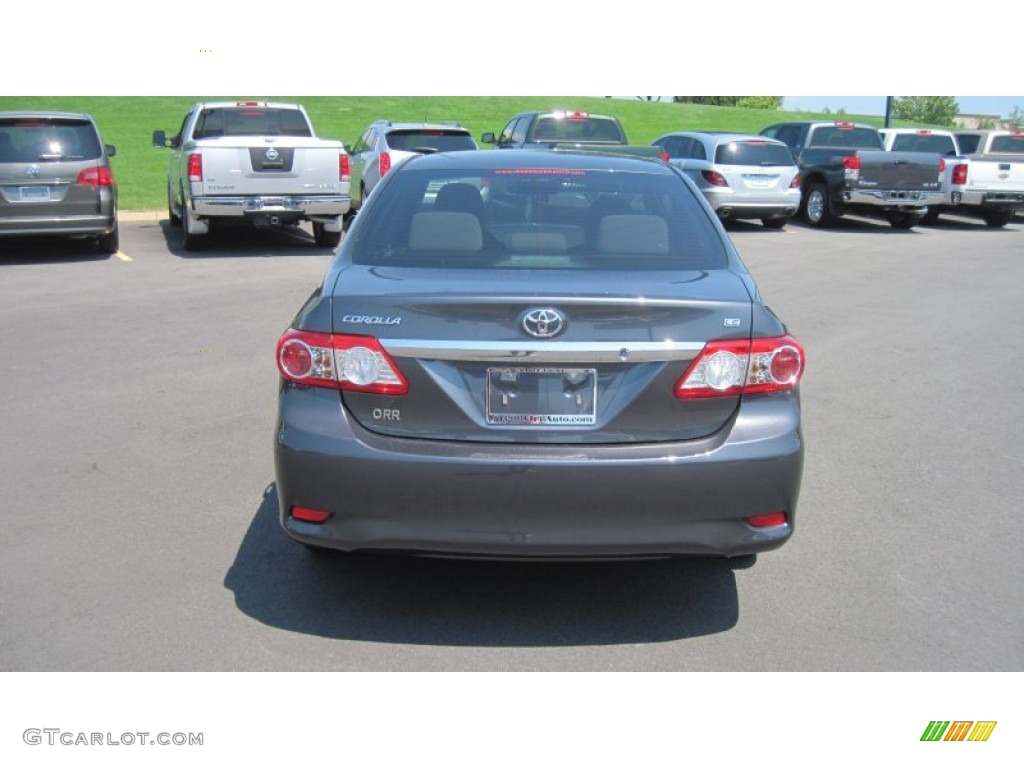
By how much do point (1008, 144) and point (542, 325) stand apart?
67.9ft

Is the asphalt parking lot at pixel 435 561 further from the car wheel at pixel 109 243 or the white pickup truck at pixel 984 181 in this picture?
the white pickup truck at pixel 984 181

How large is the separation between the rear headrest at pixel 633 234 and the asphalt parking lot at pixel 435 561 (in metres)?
1.38

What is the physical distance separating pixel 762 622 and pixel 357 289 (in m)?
1.96

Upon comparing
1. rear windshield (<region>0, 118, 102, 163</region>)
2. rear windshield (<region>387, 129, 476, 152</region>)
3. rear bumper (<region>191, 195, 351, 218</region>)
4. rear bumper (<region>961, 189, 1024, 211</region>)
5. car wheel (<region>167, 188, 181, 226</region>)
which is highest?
rear windshield (<region>0, 118, 102, 163</region>)

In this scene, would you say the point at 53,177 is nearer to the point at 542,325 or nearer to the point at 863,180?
the point at 542,325

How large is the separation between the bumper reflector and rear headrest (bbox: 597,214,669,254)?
58.8 inches

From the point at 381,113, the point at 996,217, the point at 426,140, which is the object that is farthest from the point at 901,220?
the point at 381,113

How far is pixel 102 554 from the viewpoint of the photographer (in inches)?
198

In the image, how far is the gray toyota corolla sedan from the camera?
13.2 ft

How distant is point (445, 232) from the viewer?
472 cm

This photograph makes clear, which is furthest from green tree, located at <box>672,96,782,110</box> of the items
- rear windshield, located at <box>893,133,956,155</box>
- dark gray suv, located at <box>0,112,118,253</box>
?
dark gray suv, located at <box>0,112,118,253</box>

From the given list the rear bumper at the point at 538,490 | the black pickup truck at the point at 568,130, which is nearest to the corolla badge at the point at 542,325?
the rear bumper at the point at 538,490

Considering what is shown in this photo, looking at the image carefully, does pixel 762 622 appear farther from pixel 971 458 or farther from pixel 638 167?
pixel 971 458

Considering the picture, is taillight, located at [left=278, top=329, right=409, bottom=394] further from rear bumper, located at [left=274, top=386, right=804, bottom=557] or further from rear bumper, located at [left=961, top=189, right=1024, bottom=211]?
rear bumper, located at [left=961, top=189, right=1024, bottom=211]
